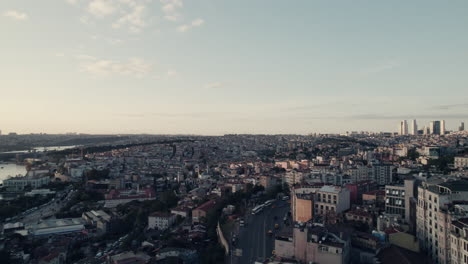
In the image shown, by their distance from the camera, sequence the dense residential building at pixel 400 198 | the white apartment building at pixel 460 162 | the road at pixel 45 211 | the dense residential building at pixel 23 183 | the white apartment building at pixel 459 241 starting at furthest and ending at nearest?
the dense residential building at pixel 23 183 < the white apartment building at pixel 460 162 < the road at pixel 45 211 < the dense residential building at pixel 400 198 < the white apartment building at pixel 459 241

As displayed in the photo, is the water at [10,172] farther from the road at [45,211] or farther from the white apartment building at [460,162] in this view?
the white apartment building at [460,162]

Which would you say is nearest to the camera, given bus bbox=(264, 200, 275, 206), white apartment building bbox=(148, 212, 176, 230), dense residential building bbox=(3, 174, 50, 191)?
bus bbox=(264, 200, 275, 206)

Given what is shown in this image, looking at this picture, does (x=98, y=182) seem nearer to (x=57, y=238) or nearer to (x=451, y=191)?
(x=57, y=238)

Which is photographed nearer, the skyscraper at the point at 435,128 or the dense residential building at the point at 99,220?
the dense residential building at the point at 99,220

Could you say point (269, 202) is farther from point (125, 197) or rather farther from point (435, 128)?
point (435, 128)

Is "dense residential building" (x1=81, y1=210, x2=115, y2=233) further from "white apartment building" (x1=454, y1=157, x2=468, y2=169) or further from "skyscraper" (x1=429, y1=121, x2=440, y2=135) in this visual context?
"skyscraper" (x1=429, y1=121, x2=440, y2=135)

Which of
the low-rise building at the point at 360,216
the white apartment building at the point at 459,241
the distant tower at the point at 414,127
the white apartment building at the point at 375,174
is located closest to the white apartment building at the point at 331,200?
the low-rise building at the point at 360,216

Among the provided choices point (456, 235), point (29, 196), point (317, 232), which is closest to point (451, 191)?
point (456, 235)

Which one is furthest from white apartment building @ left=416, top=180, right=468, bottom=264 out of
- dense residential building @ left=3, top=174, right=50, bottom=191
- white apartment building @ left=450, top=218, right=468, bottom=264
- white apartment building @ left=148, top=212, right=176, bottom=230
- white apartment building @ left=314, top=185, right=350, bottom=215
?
dense residential building @ left=3, top=174, right=50, bottom=191
